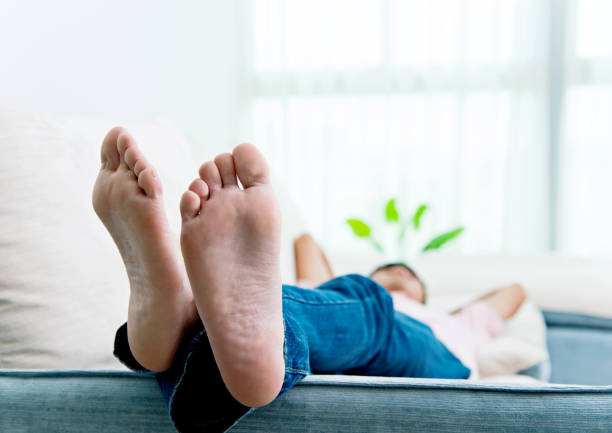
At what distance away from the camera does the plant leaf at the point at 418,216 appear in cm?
265

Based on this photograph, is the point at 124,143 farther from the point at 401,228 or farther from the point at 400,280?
the point at 401,228

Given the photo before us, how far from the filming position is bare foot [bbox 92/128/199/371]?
1.98 ft

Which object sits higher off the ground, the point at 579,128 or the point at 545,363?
the point at 579,128

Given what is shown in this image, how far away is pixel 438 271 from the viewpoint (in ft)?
5.40

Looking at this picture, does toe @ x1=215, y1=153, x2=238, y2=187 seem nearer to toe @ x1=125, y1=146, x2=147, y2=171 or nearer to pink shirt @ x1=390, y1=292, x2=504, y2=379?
toe @ x1=125, y1=146, x2=147, y2=171

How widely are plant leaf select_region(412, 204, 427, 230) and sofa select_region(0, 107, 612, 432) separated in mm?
1480

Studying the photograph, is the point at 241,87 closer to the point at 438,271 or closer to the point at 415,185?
the point at 415,185

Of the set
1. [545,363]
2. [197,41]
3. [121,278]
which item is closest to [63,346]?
[121,278]

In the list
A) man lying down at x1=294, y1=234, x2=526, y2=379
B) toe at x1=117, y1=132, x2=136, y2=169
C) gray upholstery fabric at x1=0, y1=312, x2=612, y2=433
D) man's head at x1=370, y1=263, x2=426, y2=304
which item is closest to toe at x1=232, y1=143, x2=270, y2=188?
toe at x1=117, y1=132, x2=136, y2=169

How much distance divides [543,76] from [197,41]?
60.9 inches

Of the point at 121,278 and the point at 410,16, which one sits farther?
the point at 410,16

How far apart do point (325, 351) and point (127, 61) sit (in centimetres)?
139

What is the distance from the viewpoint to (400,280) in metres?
1.41

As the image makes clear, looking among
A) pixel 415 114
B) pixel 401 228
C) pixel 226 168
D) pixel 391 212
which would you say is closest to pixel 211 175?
pixel 226 168
